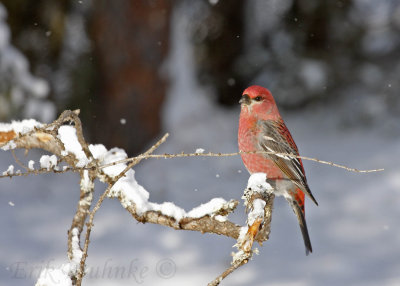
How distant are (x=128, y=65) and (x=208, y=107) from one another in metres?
2.57

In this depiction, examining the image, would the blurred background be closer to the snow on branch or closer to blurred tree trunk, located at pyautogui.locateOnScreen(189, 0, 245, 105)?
blurred tree trunk, located at pyautogui.locateOnScreen(189, 0, 245, 105)

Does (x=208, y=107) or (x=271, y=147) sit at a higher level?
(x=208, y=107)

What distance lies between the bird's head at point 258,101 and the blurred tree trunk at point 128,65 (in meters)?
3.77

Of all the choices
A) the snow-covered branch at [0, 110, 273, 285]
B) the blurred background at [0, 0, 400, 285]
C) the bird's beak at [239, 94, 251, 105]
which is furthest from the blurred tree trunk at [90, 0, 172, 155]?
the bird's beak at [239, 94, 251, 105]

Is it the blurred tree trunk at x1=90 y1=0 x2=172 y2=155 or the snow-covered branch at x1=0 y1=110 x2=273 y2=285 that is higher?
the blurred tree trunk at x1=90 y1=0 x2=172 y2=155

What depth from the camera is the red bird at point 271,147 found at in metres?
2.71

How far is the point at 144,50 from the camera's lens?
6.34 m

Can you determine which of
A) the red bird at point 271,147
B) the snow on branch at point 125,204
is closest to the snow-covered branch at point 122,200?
the snow on branch at point 125,204

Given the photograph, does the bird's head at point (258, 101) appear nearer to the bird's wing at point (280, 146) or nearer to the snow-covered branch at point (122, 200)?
the bird's wing at point (280, 146)

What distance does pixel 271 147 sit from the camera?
2.73 metres

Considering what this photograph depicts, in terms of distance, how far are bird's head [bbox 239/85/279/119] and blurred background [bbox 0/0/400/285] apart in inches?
89.4

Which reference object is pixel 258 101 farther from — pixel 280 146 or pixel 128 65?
pixel 128 65

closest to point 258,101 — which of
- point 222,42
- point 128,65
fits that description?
point 128,65

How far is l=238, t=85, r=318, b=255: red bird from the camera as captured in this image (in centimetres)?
271
